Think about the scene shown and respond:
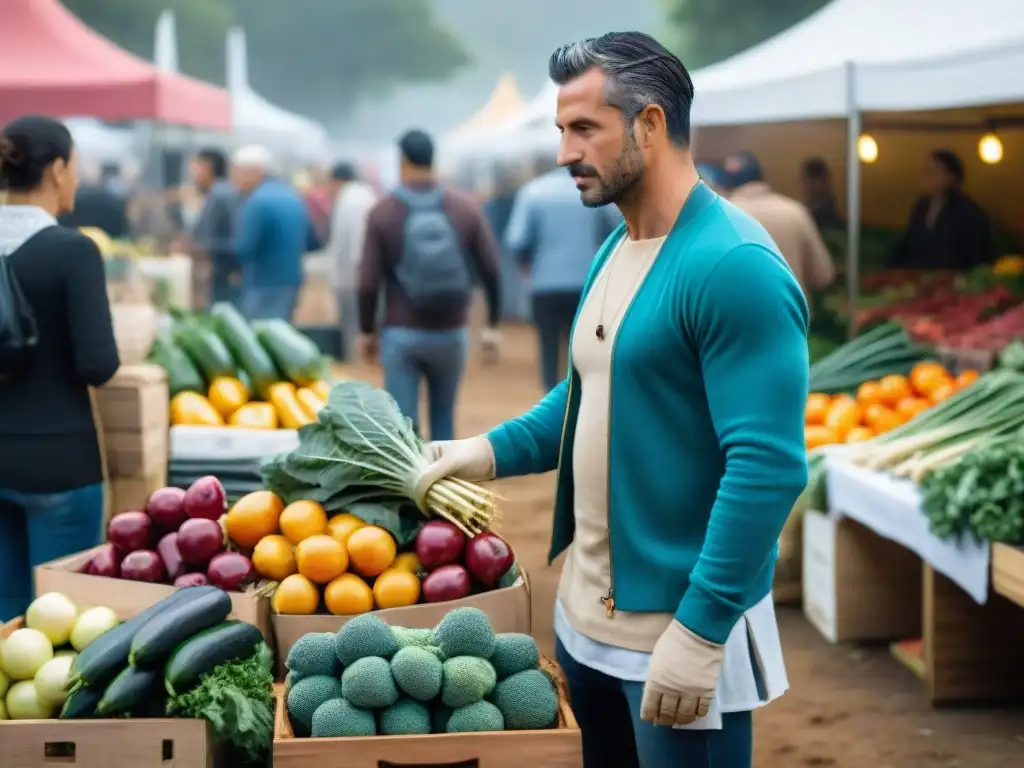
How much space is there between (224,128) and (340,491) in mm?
10951

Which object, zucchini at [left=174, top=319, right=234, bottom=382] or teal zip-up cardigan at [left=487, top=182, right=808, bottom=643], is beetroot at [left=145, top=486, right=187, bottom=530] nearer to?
teal zip-up cardigan at [left=487, top=182, right=808, bottom=643]

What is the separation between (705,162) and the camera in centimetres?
1545

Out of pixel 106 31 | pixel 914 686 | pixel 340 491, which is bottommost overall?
pixel 914 686

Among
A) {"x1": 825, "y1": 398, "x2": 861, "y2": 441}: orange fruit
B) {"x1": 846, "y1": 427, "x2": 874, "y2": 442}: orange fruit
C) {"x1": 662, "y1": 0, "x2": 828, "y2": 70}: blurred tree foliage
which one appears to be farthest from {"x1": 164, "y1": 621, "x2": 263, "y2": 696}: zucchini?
{"x1": 662, "y1": 0, "x2": 828, "y2": 70}: blurred tree foliage

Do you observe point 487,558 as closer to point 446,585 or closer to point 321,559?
point 446,585

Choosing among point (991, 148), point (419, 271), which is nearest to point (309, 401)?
point (419, 271)

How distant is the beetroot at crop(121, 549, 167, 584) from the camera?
339 centimetres

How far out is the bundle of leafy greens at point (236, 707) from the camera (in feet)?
9.32

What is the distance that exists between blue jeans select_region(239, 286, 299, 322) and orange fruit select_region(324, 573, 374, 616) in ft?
23.0

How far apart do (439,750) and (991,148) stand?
1064 centimetres

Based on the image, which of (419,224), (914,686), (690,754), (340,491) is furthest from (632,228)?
(419,224)

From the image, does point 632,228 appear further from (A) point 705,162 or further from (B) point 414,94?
(B) point 414,94

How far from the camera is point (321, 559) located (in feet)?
10.6

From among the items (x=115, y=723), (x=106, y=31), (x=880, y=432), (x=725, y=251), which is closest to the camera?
(x=725, y=251)
